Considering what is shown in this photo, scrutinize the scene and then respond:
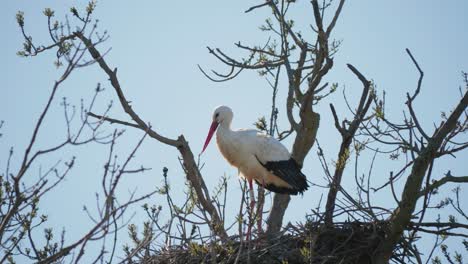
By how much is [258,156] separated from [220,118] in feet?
2.87

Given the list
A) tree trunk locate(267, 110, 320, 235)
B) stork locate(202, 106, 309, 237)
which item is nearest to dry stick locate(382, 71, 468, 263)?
tree trunk locate(267, 110, 320, 235)

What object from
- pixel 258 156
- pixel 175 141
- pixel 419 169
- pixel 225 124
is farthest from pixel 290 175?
pixel 419 169

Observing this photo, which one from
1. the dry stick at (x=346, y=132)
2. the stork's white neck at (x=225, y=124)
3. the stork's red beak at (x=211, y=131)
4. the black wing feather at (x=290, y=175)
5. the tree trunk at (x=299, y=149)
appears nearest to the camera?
the dry stick at (x=346, y=132)

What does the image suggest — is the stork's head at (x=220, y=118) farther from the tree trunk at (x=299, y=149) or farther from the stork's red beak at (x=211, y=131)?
the tree trunk at (x=299, y=149)

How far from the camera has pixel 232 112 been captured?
10.5 meters

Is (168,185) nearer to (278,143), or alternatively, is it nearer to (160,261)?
(160,261)

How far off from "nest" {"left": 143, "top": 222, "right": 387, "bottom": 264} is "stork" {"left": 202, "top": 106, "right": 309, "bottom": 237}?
197cm

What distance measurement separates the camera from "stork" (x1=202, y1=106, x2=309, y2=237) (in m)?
9.73

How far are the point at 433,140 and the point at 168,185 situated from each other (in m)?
2.36

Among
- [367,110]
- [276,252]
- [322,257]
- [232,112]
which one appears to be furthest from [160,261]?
[232,112]

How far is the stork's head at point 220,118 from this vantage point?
412 inches

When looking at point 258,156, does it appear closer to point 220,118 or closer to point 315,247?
point 220,118

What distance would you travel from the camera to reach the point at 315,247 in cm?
745

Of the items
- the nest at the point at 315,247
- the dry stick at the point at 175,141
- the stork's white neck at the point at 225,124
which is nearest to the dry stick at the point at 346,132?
the nest at the point at 315,247
